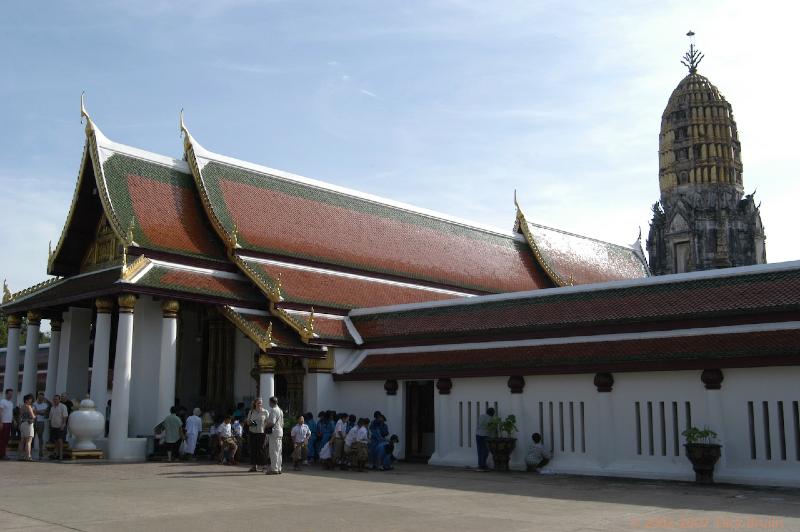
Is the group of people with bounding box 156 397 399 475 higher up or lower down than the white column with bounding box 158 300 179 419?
lower down

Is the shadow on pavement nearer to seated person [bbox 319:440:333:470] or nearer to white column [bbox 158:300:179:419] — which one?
seated person [bbox 319:440:333:470]

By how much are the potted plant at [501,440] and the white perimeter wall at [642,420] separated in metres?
0.44

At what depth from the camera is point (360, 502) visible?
11.4 meters

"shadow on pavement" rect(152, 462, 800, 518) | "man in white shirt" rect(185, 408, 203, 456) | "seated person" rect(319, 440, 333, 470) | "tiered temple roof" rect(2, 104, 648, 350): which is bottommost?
"shadow on pavement" rect(152, 462, 800, 518)

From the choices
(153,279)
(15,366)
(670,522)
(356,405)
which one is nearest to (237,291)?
(153,279)

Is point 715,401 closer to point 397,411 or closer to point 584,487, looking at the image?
point 584,487

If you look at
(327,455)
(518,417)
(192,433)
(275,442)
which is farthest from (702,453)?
(192,433)

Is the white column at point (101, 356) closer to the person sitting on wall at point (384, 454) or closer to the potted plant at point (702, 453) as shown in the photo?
the person sitting on wall at point (384, 454)

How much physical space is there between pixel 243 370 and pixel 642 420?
11.4m

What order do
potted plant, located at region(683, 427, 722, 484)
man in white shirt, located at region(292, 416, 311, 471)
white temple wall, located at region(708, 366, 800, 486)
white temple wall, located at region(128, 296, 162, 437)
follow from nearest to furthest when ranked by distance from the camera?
white temple wall, located at region(708, 366, 800, 486)
potted plant, located at region(683, 427, 722, 484)
man in white shirt, located at region(292, 416, 311, 471)
white temple wall, located at region(128, 296, 162, 437)

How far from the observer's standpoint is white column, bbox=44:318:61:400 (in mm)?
23688

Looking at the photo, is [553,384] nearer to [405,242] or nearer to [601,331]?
[601,331]

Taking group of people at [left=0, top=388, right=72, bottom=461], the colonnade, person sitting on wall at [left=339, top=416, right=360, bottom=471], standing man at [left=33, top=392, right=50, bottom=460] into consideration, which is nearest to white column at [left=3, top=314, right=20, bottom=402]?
the colonnade

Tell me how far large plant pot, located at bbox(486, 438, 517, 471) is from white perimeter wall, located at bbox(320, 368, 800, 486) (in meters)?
0.51
